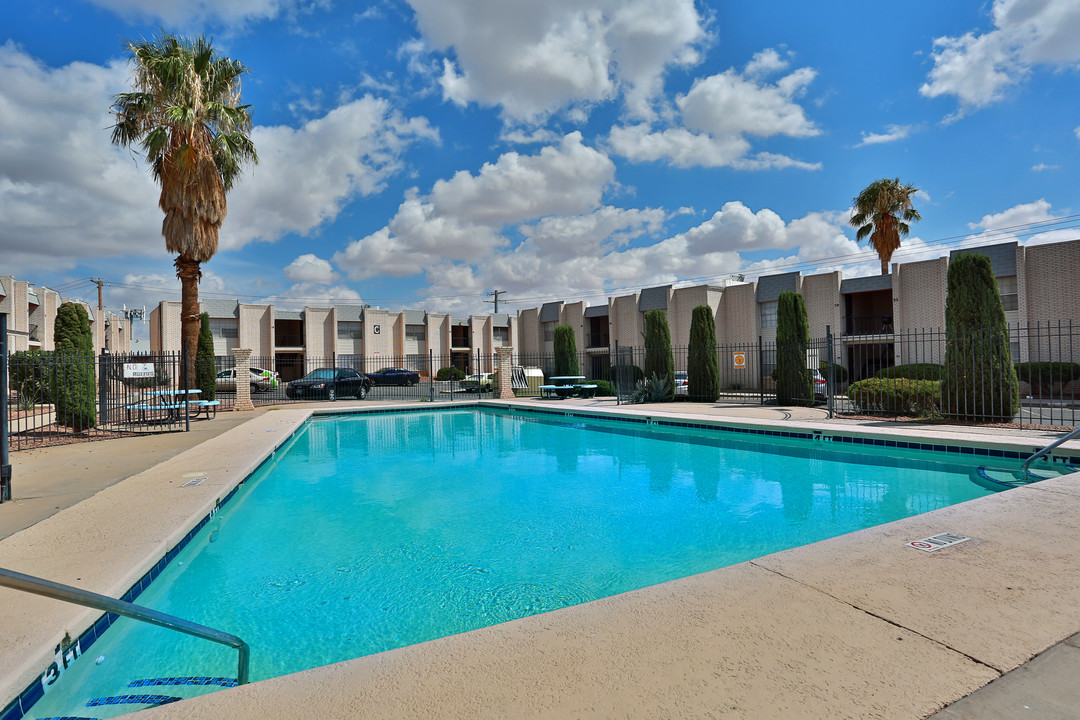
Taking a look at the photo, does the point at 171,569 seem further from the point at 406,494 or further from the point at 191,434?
the point at 191,434

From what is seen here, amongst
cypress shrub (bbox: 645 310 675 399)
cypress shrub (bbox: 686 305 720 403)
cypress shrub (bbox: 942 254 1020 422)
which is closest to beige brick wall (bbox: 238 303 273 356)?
cypress shrub (bbox: 645 310 675 399)

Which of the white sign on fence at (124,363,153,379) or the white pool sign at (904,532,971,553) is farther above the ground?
the white sign on fence at (124,363,153,379)

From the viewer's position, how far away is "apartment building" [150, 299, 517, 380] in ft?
125

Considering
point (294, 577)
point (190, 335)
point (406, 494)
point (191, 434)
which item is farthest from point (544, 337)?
point (294, 577)

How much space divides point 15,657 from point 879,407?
50.2 ft

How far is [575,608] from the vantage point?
297 centimetres

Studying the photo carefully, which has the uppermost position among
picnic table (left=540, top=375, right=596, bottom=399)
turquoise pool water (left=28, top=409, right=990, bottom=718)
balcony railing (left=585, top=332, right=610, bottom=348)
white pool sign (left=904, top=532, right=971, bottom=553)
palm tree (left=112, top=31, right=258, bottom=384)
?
palm tree (left=112, top=31, right=258, bottom=384)

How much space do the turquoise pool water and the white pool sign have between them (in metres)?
1.24

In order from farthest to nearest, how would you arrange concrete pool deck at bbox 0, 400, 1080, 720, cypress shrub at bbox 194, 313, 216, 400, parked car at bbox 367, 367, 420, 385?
parked car at bbox 367, 367, 420, 385, cypress shrub at bbox 194, 313, 216, 400, concrete pool deck at bbox 0, 400, 1080, 720

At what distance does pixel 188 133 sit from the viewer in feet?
48.8

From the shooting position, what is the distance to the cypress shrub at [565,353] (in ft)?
79.8

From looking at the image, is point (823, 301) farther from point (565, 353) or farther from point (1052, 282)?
point (565, 353)

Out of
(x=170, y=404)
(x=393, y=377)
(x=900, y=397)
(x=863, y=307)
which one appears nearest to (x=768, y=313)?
(x=863, y=307)

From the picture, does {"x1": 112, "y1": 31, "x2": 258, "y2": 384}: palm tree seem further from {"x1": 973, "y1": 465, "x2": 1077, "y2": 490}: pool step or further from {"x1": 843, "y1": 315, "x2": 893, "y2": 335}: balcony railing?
{"x1": 843, "y1": 315, "x2": 893, "y2": 335}: balcony railing
